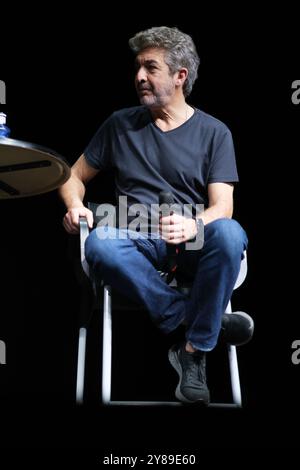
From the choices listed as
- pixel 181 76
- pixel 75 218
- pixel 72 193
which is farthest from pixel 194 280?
pixel 181 76

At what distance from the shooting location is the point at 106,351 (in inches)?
73.7

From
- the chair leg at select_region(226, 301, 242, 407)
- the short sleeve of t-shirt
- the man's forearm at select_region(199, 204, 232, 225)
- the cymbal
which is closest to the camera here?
the cymbal

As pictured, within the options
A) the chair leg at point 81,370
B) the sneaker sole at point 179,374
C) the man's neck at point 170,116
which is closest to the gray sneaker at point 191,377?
the sneaker sole at point 179,374

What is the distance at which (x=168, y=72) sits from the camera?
220 cm

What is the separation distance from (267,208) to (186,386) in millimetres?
1013

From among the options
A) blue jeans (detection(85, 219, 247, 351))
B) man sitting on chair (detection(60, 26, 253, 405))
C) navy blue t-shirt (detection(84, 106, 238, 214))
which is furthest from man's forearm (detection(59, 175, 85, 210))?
blue jeans (detection(85, 219, 247, 351))

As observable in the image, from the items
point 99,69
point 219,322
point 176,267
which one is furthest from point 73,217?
point 99,69

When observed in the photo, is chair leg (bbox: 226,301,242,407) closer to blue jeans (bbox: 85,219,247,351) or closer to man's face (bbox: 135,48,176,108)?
blue jeans (bbox: 85,219,247,351)

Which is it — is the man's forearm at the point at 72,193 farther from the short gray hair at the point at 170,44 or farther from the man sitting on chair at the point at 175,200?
the short gray hair at the point at 170,44

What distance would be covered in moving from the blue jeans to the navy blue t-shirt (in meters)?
0.26

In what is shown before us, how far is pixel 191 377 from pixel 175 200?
1.76ft

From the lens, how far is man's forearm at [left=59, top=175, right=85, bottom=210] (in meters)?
2.10

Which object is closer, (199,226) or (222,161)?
(199,226)

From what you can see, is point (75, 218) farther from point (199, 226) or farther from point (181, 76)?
point (181, 76)
